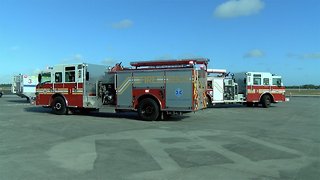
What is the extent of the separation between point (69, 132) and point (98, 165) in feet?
20.8

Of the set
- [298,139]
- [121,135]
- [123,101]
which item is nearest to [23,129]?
[121,135]

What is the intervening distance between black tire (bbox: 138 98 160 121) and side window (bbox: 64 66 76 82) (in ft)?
15.8

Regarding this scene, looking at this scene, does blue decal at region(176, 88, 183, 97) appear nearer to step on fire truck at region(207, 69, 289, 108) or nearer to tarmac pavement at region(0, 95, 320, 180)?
tarmac pavement at region(0, 95, 320, 180)

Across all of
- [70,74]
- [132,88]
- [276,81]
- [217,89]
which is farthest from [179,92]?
[276,81]

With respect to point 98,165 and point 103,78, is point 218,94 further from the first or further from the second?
point 98,165

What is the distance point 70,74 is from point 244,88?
13562mm

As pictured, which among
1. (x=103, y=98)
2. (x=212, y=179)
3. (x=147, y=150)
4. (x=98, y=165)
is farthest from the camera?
(x=103, y=98)

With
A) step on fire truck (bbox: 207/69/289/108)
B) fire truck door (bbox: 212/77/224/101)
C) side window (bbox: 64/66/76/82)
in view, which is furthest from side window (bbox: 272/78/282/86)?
side window (bbox: 64/66/76/82)

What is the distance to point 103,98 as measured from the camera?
21.6 m

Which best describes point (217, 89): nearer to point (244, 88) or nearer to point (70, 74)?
→ point (244, 88)

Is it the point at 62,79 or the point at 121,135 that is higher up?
the point at 62,79

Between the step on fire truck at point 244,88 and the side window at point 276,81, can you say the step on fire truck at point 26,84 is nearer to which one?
the step on fire truck at point 244,88

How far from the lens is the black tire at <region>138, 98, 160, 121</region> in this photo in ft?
63.8

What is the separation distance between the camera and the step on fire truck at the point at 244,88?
29734 millimetres
